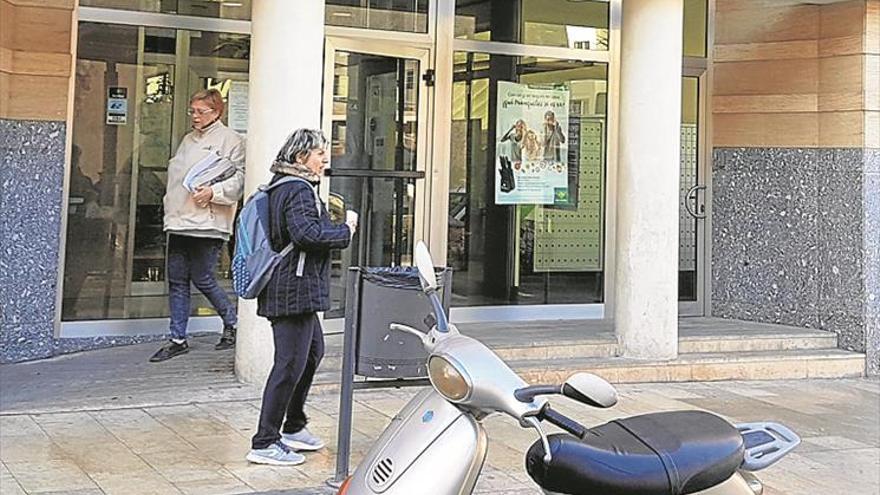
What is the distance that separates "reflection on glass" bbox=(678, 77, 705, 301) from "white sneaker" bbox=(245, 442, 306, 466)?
20.7 feet

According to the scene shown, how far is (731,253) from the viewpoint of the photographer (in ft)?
34.7

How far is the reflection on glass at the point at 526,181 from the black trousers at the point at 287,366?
444 cm

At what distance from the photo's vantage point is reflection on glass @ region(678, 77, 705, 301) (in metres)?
10.8

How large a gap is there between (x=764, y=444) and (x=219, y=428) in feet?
12.6

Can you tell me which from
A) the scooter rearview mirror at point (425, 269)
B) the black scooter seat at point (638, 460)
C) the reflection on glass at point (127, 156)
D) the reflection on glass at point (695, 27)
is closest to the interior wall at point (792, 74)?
the reflection on glass at point (695, 27)

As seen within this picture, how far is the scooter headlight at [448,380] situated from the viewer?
8.27 feet

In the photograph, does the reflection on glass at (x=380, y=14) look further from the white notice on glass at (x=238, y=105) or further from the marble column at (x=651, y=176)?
the marble column at (x=651, y=176)

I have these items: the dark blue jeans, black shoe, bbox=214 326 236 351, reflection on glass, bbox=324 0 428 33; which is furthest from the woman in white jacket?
reflection on glass, bbox=324 0 428 33

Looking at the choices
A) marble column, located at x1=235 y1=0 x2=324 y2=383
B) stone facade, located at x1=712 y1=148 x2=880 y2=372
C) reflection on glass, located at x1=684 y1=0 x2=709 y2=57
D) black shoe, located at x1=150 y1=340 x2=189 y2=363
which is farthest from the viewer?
reflection on glass, located at x1=684 y1=0 x2=709 y2=57

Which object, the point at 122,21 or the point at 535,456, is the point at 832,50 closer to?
the point at 122,21

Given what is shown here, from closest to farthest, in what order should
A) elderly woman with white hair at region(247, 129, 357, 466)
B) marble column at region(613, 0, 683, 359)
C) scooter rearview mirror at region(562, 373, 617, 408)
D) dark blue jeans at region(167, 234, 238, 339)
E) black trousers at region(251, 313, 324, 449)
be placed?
scooter rearview mirror at region(562, 373, 617, 408) → elderly woman with white hair at region(247, 129, 357, 466) → black trousers at region(251, 313, 324, 449) → dark blue jeans at region(167, 234, 238, 339) → marble column at region(613, 0, 683, 359)

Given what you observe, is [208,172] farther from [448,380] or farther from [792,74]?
[792,74]

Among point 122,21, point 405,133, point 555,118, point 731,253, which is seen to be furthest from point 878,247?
point 122,21

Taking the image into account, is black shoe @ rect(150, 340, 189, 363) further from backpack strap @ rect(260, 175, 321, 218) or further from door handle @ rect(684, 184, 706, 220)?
door handle @ rect(684, 184, 706, 220)
